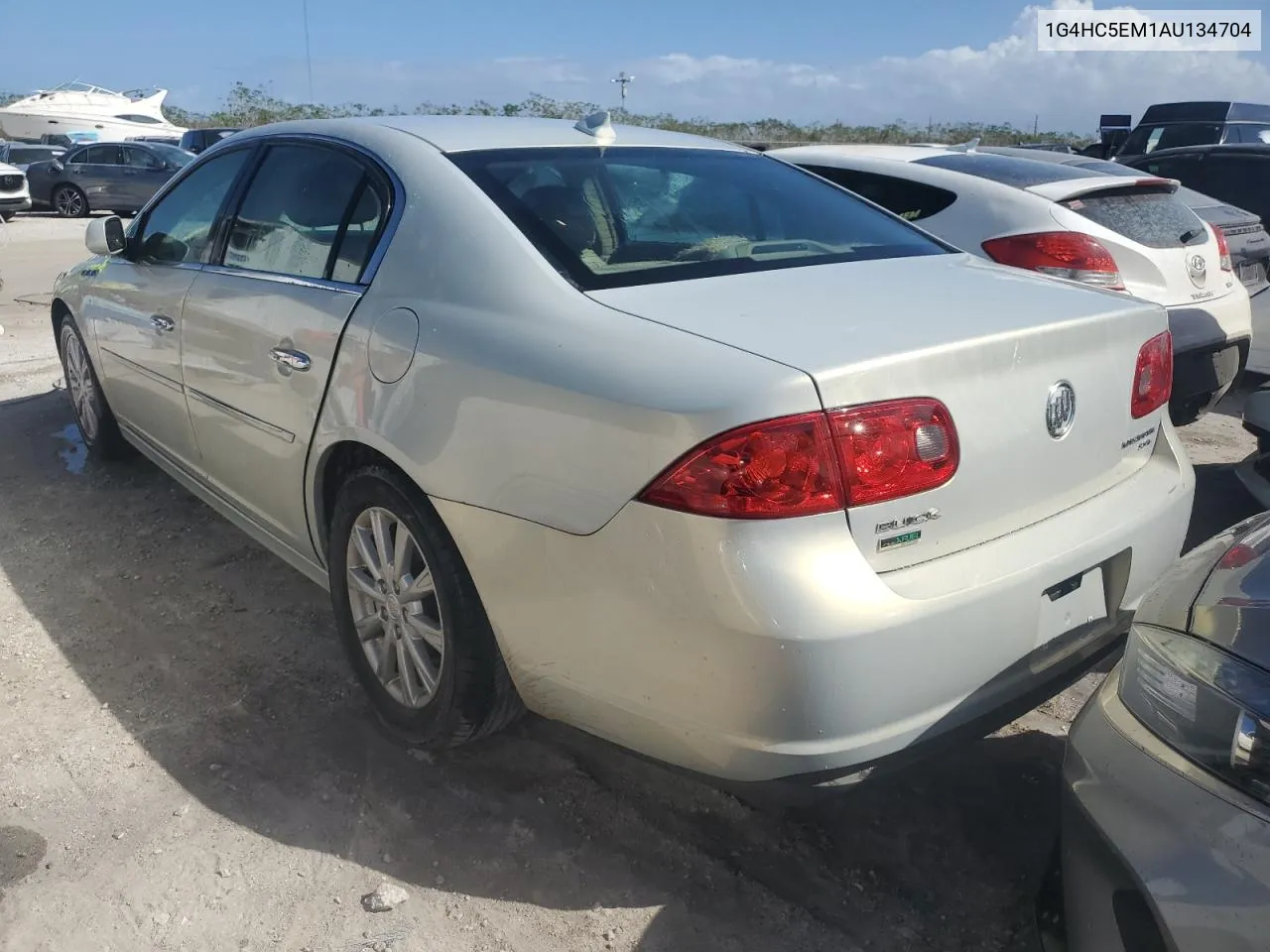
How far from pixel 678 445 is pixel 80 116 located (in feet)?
132

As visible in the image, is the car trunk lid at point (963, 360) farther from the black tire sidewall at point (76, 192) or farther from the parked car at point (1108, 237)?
the black tire sidewall at point (76, 192)

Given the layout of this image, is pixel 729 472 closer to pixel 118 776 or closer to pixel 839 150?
pixel 118 776

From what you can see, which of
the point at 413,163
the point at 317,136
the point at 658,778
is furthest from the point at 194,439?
the point at 658,778

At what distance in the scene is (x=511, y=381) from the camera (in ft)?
7.27

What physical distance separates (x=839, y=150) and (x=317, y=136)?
11.7ft

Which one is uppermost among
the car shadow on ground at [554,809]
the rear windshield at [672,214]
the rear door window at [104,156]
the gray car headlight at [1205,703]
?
the rear door window at [104,156]

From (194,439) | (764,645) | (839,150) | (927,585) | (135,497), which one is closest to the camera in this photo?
(764,645)

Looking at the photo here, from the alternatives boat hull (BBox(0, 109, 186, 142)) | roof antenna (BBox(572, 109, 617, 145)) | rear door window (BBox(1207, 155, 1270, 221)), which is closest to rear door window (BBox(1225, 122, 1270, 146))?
rear door window (BBox(1207, 155, 1270, 221))

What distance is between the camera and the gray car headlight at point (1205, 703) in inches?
61.4

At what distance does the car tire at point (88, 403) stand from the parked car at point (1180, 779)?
4316 millimetres

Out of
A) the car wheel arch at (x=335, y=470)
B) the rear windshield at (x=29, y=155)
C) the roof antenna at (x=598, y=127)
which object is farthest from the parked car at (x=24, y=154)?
the car wheel arch at (x=335, y=470)

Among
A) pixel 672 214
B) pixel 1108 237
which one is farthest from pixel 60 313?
pixel 1108 237

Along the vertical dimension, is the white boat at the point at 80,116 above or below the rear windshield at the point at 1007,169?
above

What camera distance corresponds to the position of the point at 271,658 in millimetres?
3336
